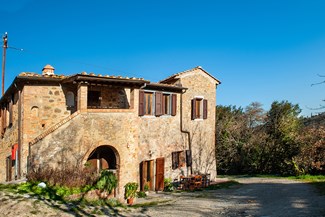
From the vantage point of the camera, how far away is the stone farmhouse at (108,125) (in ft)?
40.1

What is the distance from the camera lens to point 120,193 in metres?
13.5

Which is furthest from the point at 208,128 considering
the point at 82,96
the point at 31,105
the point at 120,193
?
the point at 31,105

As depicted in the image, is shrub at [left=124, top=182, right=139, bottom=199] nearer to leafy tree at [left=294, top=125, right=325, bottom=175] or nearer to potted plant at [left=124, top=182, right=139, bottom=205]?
potted plant at [left=124, top=182, right=139, bottom=205]

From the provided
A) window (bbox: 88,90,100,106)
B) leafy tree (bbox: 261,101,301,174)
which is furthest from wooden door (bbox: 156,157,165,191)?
leafy tree (bbox: 261,101,301,174)

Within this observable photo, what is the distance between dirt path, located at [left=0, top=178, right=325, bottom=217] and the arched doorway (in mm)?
2228

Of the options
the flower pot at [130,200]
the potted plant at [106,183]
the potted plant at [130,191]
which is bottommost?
the flower pot at [130,200]

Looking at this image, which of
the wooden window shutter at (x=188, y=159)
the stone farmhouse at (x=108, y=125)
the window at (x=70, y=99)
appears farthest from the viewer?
the wooden window shutter at (x=188, y=159)

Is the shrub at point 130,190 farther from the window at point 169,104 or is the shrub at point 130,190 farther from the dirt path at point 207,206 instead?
the window at point 169,104

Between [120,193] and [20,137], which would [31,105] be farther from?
[120,193]

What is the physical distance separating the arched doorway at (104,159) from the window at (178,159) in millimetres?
4509

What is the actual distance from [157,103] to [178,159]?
4.01 metres

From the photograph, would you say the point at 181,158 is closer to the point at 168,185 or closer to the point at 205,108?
the point at 168,185

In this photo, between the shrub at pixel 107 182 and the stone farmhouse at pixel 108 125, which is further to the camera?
the stone farmhouse at pixel 108 125

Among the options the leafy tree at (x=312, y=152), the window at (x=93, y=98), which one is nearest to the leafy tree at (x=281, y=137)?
the leafy tree at (x=312, y=152)
